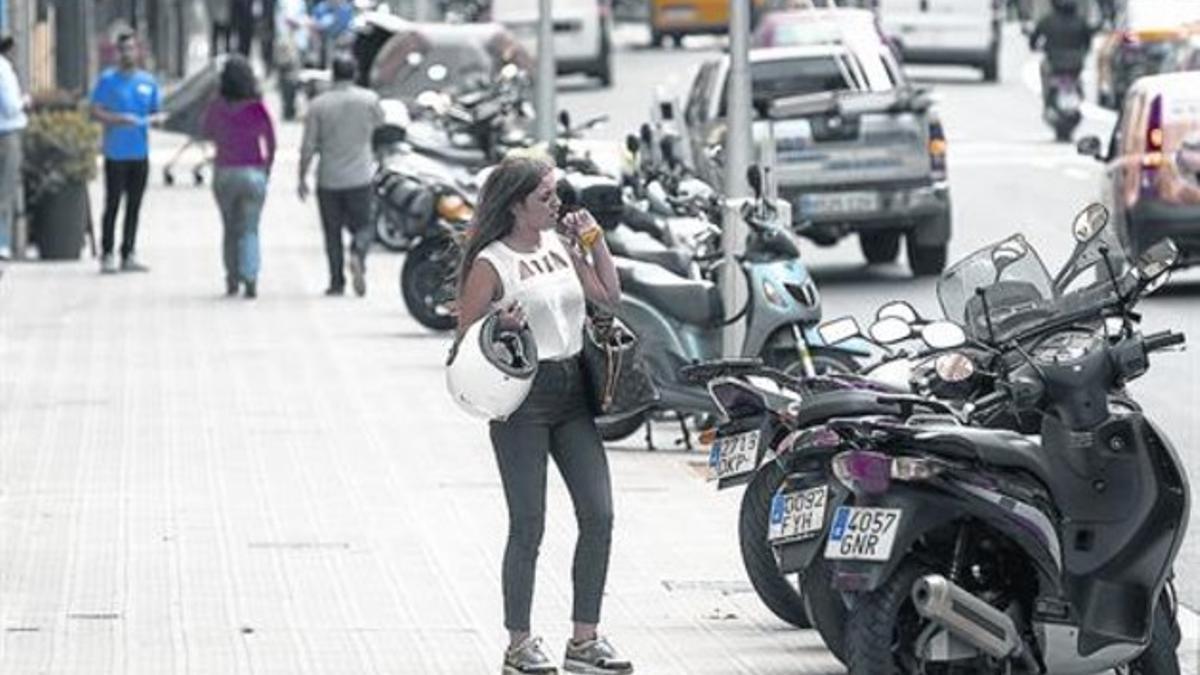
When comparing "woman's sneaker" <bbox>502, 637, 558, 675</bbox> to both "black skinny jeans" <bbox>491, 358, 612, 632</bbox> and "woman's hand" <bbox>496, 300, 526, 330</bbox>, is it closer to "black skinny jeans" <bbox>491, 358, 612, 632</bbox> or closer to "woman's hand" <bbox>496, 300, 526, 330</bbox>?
"black skinny jeans" <bbox>491, 358, 612, 632</bbox>

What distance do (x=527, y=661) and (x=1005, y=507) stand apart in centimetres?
171

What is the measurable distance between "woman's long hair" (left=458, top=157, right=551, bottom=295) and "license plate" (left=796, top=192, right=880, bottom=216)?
14778 millimetres

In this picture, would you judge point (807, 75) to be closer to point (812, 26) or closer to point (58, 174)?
point (58, 174)

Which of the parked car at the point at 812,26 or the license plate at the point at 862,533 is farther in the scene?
the parked car at the point at 812,26

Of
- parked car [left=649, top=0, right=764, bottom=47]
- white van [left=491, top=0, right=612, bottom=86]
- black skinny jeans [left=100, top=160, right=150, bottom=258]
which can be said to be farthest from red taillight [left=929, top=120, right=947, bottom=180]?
parked car [left=649, top=0, right=764, bottom=47]

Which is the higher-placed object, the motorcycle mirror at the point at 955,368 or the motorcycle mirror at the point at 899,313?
the motorcycle mirror at the point at 899,313

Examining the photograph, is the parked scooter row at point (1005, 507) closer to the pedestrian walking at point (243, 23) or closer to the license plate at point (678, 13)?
the pedestrian walking at point (243, 23)

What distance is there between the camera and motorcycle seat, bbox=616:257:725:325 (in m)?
17.4

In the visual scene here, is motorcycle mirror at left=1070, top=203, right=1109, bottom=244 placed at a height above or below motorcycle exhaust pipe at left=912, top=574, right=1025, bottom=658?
above

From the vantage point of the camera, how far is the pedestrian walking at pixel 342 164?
25.0 meters

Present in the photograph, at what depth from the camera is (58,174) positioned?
1093 inches

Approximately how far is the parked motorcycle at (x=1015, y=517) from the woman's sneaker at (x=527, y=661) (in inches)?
36.6

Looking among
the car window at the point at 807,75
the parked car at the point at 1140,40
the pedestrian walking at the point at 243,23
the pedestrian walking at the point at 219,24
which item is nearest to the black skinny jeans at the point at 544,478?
the car window at the point at 807,75

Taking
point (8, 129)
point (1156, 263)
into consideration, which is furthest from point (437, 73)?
point (1156, 263)
